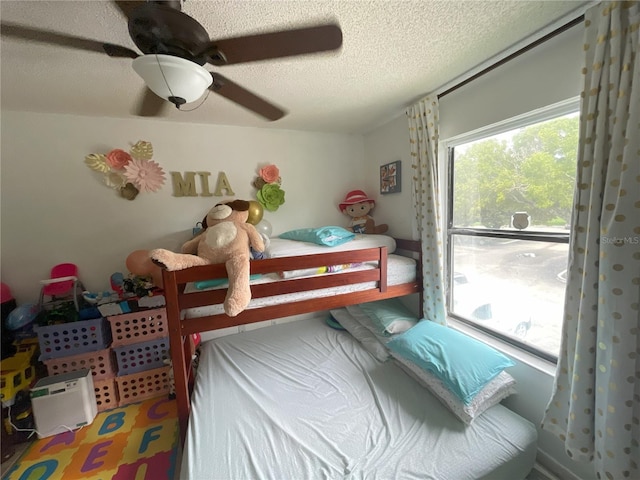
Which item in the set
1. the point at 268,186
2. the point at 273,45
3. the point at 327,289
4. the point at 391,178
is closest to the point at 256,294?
the point at 327,289

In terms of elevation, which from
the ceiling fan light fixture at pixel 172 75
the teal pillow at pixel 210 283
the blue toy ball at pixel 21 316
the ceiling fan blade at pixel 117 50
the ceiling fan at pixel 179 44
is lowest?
the blue toy ball at pixel 21 316

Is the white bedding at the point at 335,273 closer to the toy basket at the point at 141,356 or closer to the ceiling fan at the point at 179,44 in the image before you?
the toy basket at the point at 141,356

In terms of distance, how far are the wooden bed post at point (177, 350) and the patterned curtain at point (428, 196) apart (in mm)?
1748

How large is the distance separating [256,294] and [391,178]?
5.75ft

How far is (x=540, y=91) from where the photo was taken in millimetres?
1320

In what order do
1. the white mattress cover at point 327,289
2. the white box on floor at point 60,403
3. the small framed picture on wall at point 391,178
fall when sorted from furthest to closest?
the small framed picture on wall at point 391,178, the white box on floor at point 60,403, the white mattress cover at point 327,289

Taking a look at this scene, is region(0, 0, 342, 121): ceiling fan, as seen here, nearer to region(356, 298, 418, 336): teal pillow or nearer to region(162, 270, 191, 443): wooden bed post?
region(162, 270, 191, 443): wooden bed post

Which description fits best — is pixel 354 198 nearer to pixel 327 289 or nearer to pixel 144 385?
pixel 327 289

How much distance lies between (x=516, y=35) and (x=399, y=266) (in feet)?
4.95

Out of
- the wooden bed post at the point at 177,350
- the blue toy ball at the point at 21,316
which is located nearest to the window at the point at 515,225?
the wooden bed post at the point at 177,350

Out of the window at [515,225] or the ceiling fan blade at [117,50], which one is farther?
the window at [515,225]

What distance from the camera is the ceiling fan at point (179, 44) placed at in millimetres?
777

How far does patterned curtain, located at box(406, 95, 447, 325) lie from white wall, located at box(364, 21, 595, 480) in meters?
0.12

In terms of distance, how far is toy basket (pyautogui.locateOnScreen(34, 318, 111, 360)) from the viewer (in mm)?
1714
